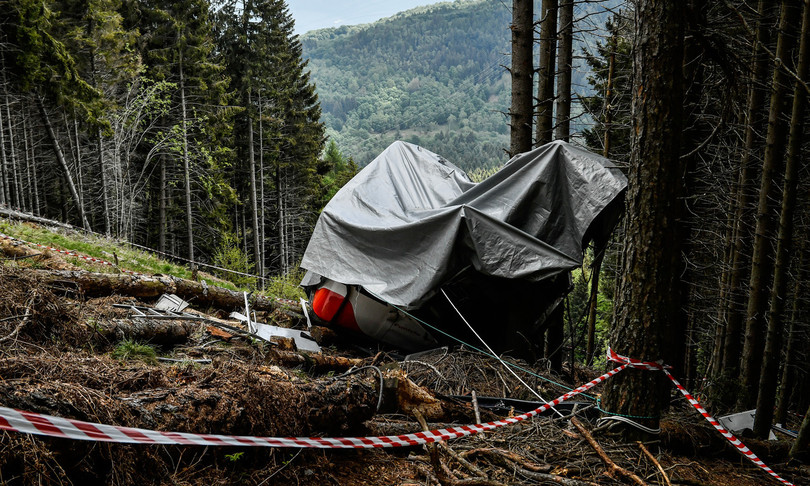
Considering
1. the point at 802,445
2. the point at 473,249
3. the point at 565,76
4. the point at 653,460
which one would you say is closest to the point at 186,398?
the point at 653,460

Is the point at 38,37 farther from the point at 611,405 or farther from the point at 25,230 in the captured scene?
the point at 611,405

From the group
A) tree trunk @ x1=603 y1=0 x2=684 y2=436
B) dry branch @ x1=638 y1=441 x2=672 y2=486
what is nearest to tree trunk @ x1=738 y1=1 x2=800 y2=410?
tree trunk @ x1=603 y1=0 x2=684 y2=436

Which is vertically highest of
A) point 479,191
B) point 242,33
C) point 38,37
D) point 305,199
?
point 242,33

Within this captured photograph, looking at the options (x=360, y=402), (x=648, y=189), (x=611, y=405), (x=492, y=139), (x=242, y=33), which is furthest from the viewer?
(x=492, y=139)

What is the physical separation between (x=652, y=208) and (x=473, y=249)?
8.21ft

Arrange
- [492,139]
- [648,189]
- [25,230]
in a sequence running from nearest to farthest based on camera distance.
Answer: [648,189] → [25,230] → [492,139]

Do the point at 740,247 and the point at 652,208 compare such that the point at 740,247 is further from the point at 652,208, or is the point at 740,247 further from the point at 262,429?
the point at 262,429

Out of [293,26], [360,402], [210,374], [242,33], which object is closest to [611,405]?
[360,402]

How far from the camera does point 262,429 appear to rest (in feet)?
9.20

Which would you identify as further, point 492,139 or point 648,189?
point 492,139

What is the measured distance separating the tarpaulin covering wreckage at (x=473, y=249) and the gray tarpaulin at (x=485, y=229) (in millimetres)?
13

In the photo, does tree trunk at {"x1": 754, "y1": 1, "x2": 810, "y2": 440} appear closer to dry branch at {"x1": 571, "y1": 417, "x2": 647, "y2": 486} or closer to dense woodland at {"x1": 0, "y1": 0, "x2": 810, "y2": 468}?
dense woodland at {"x1": 0, "y1": 0, "x2": 810, "y2": 468}

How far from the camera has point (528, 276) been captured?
18.0 feet

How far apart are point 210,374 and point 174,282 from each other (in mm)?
5040
